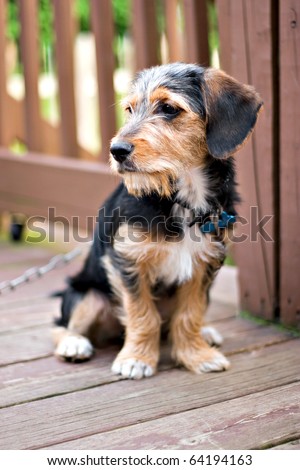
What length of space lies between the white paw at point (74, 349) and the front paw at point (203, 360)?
0.44 meters

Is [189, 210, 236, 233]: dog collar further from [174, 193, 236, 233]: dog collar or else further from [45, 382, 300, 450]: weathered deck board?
[45, 382, 300, 450]: weathered deck board

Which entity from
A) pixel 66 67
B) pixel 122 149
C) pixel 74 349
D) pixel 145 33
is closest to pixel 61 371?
pixel 74 349

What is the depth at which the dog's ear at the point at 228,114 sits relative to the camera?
9.96 ft

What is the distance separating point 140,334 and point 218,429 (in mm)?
797

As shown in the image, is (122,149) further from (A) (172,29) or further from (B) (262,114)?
(A) (172,29)

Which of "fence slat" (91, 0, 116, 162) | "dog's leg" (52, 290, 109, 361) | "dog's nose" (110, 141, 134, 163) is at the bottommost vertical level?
"dog's leg" (52, 290, 109, 361)

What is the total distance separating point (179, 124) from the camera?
3.07 metres

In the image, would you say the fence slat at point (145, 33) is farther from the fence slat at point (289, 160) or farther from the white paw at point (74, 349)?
the white paw at point (74, 349)

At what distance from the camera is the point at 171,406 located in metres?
2.91

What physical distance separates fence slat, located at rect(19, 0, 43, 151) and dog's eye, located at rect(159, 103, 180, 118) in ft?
9.67

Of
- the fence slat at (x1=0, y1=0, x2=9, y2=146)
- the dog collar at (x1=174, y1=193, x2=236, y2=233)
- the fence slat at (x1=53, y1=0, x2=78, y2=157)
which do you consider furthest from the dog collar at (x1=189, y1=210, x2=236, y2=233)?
the fence slat at (x1=0, y1=0, x2=9, y2=146)

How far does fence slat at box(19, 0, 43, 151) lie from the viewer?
566 centimetres

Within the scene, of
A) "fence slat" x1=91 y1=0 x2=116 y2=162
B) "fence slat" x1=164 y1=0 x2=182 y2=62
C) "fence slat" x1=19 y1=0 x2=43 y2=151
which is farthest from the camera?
"fence slat" x1=19 y1=0 x2=43 y2=151
